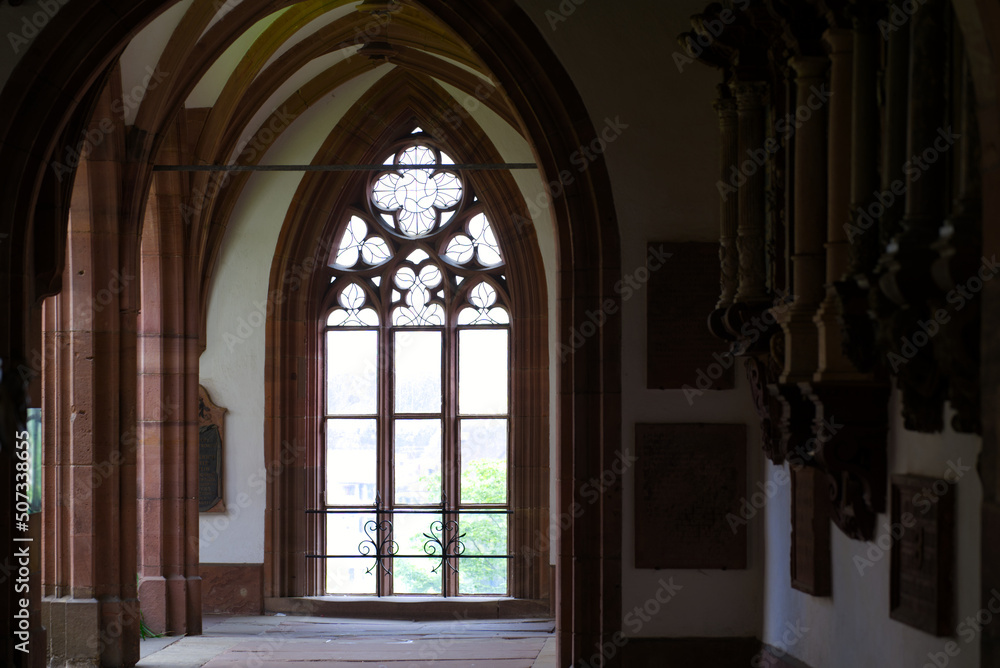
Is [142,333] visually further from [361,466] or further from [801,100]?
[801,100]

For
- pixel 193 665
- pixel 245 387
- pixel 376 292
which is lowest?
pixel 193 665

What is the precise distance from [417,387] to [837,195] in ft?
25.3

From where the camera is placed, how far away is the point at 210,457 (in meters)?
11.0

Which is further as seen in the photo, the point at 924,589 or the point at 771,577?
the point at 771,577

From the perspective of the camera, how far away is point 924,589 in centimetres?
376

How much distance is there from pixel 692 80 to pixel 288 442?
20.6ft

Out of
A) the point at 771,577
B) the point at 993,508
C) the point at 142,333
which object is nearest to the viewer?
the point at 993,508

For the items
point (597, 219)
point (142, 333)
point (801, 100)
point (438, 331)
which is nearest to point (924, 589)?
point (801, 100)

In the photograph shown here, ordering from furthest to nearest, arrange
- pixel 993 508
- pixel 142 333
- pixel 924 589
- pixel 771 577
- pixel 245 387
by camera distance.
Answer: pixel 245 387
pixel 142 333
pixel 771 577
pixel 924 589
pixel 993 508
